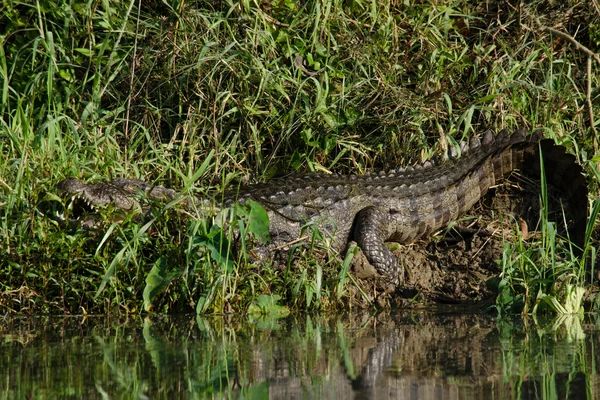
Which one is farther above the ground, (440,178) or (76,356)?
(440,178)

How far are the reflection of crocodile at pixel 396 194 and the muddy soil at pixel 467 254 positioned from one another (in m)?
0.12

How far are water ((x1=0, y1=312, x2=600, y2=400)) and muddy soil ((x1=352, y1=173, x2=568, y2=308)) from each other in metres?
0.51

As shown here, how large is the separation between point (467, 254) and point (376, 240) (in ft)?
2.04

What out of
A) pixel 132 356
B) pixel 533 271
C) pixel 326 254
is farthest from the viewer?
pixel 326 254

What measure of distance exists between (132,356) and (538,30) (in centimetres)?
464

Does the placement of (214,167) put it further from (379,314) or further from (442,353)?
(442,353)

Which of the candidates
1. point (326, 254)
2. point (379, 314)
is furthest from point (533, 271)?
point (326, 254)

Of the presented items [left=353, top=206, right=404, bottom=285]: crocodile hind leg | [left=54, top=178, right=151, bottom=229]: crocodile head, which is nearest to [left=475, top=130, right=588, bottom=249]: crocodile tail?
[left=353, top=206, right=404, bottom=285]: crocodile hind leg

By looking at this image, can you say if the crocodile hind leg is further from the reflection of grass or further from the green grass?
the reflection of grass

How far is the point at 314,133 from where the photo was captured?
618cm

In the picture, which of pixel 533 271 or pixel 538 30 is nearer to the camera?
pixel 533 271

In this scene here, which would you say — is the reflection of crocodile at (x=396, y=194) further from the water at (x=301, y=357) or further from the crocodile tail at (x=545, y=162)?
the water at (x=301, y=357)

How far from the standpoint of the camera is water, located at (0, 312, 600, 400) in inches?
117

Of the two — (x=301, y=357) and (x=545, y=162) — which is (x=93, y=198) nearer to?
(x=301, y=357)
